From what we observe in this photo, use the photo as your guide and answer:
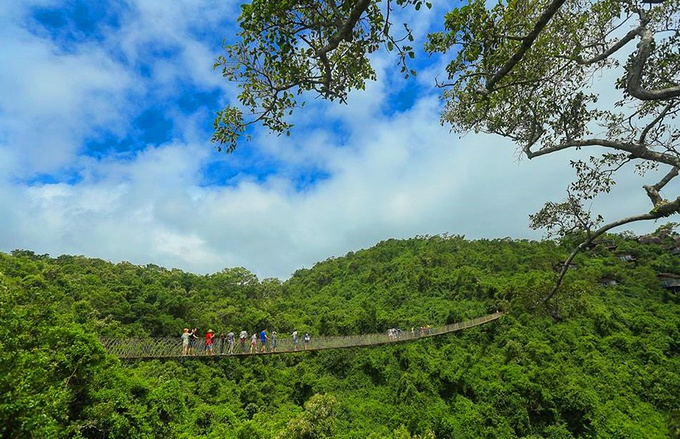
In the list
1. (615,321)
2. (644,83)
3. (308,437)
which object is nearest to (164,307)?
(308,437)

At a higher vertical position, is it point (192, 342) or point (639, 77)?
point (639, 77)

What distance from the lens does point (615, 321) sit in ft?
71.6

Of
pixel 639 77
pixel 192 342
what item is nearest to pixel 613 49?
pixel 639 77

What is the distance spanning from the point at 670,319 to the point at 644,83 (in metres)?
25.2

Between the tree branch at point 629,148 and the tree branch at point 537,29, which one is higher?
the tree branch at point 537,29

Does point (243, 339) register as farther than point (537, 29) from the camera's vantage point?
Yes

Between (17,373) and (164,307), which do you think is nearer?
(17,373)

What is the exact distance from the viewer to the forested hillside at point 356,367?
6.91 m

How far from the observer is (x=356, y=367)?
1992 centimetres

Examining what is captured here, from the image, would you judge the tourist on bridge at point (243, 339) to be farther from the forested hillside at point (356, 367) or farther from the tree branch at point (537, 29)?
the tree branch at point (537, 29)

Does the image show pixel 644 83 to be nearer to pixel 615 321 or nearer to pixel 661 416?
pixel 661 416

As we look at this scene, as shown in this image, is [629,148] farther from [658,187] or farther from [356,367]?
[356,367]

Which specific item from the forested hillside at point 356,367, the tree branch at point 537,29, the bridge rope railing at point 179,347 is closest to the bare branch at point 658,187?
the tree branch at point 537,29

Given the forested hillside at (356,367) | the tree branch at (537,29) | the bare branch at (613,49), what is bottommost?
the forested hillside at (356,367)
